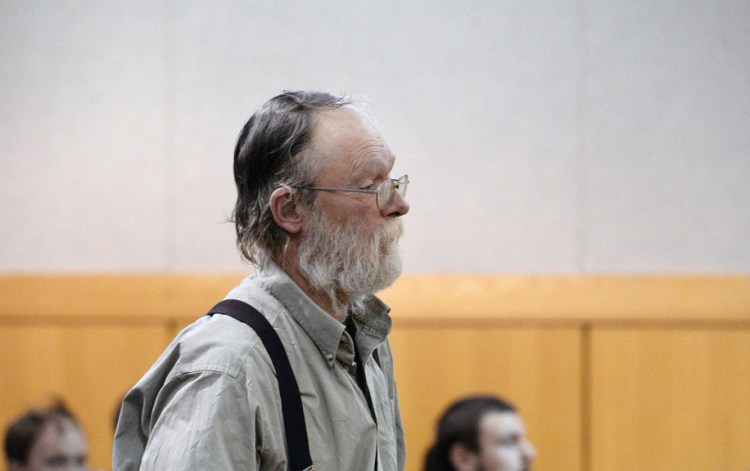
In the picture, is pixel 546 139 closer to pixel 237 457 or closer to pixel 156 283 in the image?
pixel 156 283

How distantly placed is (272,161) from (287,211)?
85 mm

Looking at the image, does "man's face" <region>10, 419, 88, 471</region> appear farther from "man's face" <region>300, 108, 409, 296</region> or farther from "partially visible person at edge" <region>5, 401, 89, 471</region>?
"man's face" <region>300, 108, 409, 296</region>

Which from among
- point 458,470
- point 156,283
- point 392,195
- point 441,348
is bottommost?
point 458,470

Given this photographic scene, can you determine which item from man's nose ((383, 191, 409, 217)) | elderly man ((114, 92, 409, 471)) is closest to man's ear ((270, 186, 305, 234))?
elderly man ((114, 92, 409, 471))

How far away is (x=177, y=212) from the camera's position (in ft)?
11.8

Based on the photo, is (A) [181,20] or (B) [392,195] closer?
(B) [392,195]

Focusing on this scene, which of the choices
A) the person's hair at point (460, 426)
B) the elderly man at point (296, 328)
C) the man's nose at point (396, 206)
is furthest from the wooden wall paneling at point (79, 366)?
the man's nose at point (396, 206)

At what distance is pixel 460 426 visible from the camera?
3.20 meters

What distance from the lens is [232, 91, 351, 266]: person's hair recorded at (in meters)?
1.40

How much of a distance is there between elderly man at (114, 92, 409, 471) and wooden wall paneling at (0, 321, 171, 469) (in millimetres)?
2046

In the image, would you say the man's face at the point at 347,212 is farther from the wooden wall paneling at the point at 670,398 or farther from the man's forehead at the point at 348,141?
the wooden wall paneling at the point at 670,398

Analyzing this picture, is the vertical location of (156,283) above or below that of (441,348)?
above

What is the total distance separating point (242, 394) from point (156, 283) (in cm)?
237

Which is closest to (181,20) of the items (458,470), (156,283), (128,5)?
(128,5)
